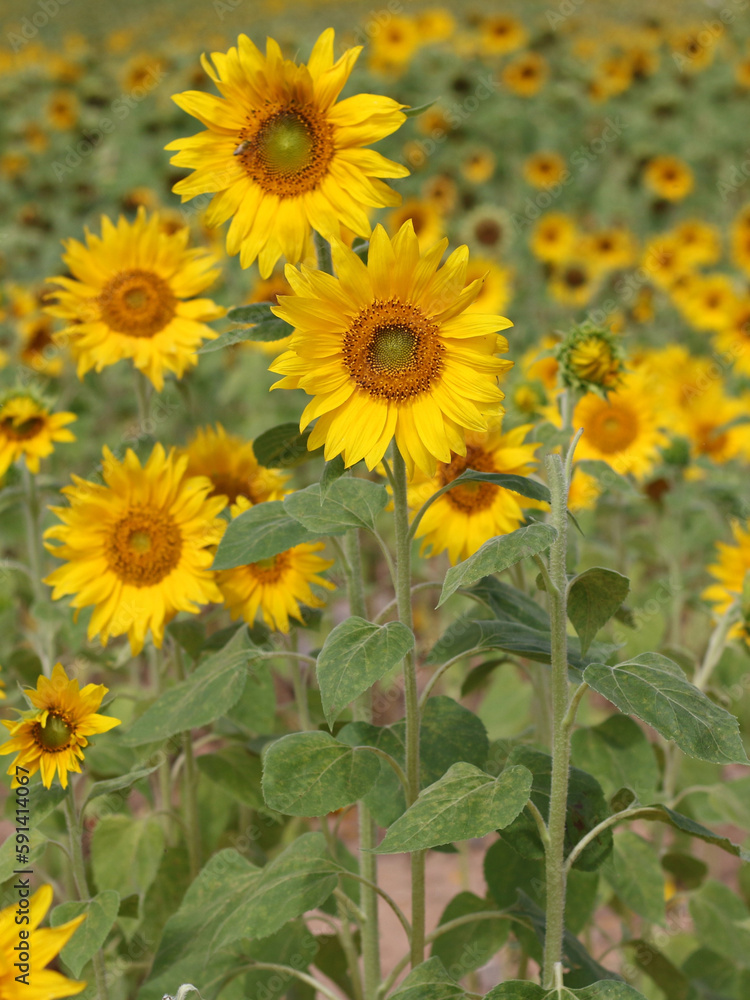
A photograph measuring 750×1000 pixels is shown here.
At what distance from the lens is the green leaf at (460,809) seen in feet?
3.78

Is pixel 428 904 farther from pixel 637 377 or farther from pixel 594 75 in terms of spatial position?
pixel 594 75

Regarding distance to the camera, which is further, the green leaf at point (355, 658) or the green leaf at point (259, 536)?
the green leaf at point (259, 536)

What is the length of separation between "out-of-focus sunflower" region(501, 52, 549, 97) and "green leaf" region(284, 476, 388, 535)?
5542mm

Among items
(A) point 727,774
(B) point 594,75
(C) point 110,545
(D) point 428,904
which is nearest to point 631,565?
(A) point 727,774

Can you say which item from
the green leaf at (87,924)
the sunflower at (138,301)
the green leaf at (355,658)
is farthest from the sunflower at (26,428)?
the green leaf at (355,658)

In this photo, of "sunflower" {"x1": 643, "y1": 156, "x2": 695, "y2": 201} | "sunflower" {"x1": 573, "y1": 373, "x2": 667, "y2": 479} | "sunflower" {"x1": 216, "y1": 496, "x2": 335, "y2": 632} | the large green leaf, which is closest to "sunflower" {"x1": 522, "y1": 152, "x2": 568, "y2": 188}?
"sunflower" {"x1": 643, "y1": 156, "x2": 695, "y2": 201}

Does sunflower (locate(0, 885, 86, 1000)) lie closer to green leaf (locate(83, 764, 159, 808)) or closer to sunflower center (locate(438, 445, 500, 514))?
green leaf (locate(83, 764, 159, 808))

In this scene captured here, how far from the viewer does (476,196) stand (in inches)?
252

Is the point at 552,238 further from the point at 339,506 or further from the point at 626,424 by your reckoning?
the point at 339,506

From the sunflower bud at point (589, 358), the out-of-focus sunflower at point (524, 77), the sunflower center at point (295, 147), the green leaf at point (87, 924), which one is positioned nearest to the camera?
the green leaf at point (87, 924)

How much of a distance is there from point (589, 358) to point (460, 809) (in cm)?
102

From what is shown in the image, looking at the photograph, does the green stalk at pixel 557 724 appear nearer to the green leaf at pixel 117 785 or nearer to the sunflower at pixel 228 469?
the green leaf at pixel 117 785

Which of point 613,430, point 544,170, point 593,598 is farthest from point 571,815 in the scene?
point 544,170

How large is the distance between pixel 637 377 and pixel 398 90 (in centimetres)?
423
